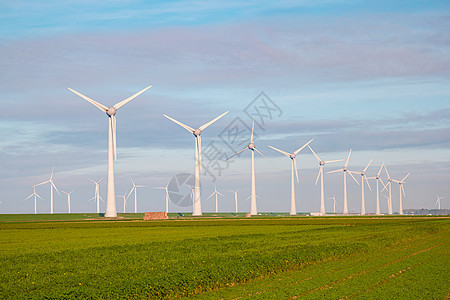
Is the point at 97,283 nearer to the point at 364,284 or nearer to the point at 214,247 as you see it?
the point at 364,284

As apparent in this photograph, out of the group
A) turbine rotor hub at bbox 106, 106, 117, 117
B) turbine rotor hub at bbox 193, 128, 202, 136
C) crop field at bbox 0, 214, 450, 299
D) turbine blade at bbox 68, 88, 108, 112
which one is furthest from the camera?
turbine rotor hub at bbox 193, 128, 202, 136

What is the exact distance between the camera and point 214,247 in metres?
50.5

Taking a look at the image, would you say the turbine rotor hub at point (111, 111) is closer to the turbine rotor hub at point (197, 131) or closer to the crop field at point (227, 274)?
the turbine rotor hub at point (197, 131)

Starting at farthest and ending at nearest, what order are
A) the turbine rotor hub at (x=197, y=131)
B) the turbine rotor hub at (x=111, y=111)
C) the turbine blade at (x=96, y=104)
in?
the turbine rotor hub at (x=197, y=131)
the turbine rotor hub at (x=111, y=111)
the turbine blade at (x=96, y=104)

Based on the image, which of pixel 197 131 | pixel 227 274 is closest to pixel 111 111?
pixel 197 131

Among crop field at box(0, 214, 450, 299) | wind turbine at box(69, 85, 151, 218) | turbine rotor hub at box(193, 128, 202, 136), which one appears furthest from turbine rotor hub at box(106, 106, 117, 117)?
crop field at box(0, 214, 450, 299)

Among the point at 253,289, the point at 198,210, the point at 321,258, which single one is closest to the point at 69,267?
the point at 253,289

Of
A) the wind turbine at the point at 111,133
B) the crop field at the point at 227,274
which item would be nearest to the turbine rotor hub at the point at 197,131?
the wind turbine at the point at 111,133

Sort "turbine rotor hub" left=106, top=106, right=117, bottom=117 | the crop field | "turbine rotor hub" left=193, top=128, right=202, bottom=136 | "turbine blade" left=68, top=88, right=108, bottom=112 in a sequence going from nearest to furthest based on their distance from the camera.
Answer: the crop field → "turbine blade" left=68, top=88, right=108, bottom=112 → "turbine rotor hub" left=106, top=106, right=117, bottom=117 → "turbine rotor hub" left=193, top=128, right=202, bottom=136

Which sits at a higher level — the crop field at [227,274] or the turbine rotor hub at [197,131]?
the turbine rotor hub at [197,131]

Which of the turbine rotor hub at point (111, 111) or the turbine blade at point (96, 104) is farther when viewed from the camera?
the turbine rotor hub at point (111, 111)

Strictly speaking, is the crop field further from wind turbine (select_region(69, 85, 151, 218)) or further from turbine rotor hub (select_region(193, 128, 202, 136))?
turbine rotor hub (select_region(193, 128, 202, 136))

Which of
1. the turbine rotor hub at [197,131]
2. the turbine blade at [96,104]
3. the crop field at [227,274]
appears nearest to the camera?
the crop field at [227,274]

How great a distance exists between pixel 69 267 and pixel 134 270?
5738 mm
